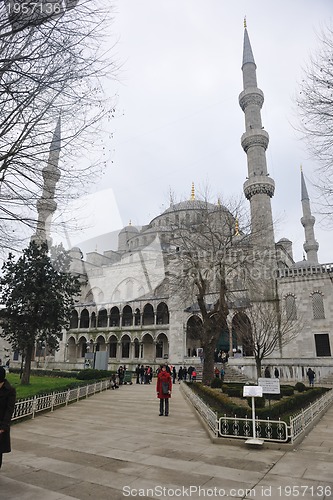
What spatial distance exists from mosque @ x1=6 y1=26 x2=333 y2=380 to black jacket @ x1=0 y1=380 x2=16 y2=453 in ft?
48.5

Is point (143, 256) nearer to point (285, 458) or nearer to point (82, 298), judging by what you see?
point (82, 298)

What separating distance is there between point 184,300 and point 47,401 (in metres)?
9.63

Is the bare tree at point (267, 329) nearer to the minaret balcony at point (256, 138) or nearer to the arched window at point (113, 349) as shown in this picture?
the minaret balcony at point (256, 138)

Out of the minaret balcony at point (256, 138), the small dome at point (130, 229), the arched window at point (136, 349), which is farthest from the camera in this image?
the small dome at point (130, 229)

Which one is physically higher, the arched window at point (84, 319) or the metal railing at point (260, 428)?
the arched window at point (84, 319)

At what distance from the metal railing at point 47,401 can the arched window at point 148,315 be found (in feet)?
77.6

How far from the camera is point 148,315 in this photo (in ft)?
132

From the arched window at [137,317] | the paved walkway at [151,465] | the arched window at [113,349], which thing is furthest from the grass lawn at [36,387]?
the arched window at [113,349]

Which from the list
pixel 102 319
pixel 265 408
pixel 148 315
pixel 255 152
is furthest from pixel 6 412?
pixel 102 319

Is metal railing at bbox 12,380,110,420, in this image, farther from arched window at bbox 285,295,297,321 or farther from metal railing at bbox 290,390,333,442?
arched window at bbox 285,295,297,321

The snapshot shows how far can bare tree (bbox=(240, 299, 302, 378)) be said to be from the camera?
18.5 metres

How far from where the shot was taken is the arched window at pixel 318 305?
26.9 m

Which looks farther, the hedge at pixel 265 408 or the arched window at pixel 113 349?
the arched window at pixel 113 349

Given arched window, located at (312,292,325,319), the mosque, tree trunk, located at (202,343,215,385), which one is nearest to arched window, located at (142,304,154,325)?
the mosque
